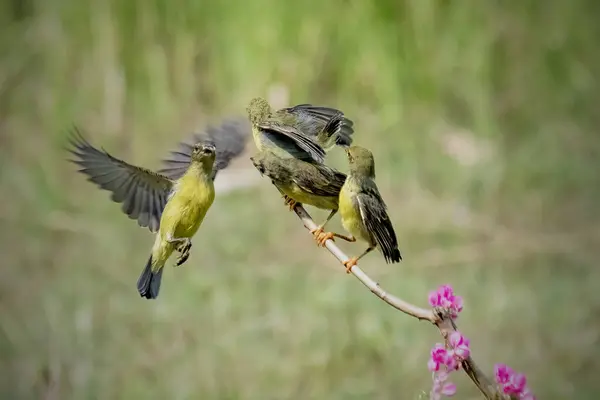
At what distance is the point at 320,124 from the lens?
49.8 inches

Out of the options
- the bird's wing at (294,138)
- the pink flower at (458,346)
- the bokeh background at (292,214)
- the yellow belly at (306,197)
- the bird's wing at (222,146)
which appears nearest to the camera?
the pink flower at (458,346)

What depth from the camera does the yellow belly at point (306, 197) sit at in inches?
48.7

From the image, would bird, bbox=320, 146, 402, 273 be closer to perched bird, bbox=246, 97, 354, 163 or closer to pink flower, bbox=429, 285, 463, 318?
perched bird, bbox=246, 97, 354, 163

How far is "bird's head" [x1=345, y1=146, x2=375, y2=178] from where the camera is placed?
1.18m

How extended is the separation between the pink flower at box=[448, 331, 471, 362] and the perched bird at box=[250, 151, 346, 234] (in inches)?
16.3

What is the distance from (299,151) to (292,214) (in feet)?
3.40

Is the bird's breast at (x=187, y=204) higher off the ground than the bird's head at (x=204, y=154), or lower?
lower

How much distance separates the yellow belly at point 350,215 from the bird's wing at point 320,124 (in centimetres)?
8

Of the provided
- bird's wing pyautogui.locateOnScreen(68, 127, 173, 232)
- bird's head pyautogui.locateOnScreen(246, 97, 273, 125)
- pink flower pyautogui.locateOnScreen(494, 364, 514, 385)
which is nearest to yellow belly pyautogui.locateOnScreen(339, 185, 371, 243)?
bird's head pyautogui.locateOnScreen(246, 97, 273, 125)

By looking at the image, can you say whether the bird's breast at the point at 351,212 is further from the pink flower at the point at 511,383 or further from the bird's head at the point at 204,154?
the pink flower at the point at 511,383

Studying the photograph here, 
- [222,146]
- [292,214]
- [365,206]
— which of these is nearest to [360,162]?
[365,206]

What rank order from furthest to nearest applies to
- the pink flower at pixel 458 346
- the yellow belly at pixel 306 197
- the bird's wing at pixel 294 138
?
the yellow belly at pixel 306 197
the bird's wing at pixel 294 138
the pink flower at pixel 458 346

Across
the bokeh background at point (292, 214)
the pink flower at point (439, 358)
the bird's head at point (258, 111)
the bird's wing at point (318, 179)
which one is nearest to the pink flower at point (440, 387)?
the pink flower at point (439, 358)

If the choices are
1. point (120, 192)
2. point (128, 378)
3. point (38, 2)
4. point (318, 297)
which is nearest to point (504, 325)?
point (318, 297)
